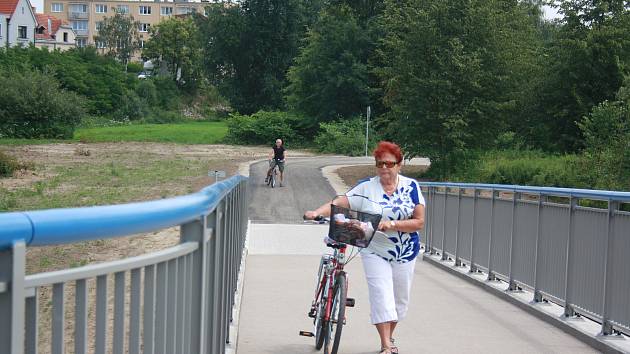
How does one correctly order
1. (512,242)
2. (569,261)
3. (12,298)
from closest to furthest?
(12,298) → (569,261) → (512,242)

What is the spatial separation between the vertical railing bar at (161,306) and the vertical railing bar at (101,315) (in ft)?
1.75

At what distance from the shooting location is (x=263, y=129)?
235 feet

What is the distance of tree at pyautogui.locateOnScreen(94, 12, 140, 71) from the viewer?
129500mm

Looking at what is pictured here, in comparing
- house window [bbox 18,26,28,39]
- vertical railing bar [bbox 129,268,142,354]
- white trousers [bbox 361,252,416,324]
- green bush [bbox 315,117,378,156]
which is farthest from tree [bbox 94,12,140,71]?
vertical railing bar [bbox 129,268,142,354]

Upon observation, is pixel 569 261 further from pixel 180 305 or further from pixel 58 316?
pixel 58 316

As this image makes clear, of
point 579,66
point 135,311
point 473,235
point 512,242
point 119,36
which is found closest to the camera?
point 135,311

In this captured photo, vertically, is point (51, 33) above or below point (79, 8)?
below

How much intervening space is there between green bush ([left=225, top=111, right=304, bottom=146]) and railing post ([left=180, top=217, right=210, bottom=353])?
66763mm

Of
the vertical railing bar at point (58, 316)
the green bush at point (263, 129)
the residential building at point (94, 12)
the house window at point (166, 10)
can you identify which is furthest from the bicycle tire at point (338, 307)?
the house window at point (166, 10)

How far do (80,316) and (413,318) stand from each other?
801 cm

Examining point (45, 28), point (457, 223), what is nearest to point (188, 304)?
point (457, 223)

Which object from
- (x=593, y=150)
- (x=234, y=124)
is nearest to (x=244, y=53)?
(x=234, y=124)

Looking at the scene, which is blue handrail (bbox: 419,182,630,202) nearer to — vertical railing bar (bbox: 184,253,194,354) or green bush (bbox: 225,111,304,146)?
vertical railing bar (bbox: 184,253,194,354)

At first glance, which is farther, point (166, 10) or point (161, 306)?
point (166, 10)
